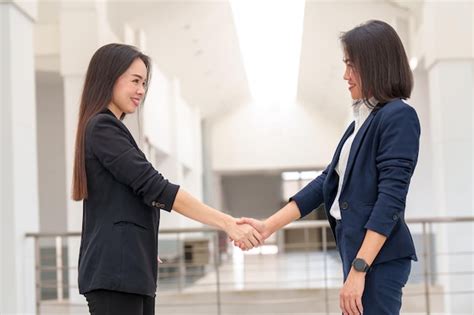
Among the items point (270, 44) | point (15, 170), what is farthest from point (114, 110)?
point (270, 44)

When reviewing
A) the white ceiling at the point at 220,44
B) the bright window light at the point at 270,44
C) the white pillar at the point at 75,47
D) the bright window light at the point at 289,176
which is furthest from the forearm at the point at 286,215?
the bright window light at the point at 289,176

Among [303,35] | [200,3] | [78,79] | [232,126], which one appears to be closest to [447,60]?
[78,79]

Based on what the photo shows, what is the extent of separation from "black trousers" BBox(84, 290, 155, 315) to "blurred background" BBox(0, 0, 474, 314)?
0.52m

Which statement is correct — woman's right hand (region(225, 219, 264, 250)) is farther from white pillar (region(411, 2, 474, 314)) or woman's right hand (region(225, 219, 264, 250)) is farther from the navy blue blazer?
white pillar (region(411, 2, 474, 314))

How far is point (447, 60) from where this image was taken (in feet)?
21.3

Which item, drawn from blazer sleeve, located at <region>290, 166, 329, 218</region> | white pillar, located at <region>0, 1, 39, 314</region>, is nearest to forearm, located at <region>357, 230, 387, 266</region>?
blazer sleeve, located at <region>290, 166, 329, 218</region>

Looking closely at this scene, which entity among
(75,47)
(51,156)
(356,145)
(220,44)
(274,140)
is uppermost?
(220,44)

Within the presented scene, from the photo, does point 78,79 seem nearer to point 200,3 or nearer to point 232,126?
point 200,3

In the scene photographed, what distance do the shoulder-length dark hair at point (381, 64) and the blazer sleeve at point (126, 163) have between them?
0.49 metres

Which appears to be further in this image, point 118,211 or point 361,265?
point 118,211

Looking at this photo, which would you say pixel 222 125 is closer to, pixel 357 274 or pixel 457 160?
pixel 457 160

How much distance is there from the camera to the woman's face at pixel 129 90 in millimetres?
1786

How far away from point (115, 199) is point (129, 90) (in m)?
0.27

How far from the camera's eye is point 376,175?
1.60 metres
